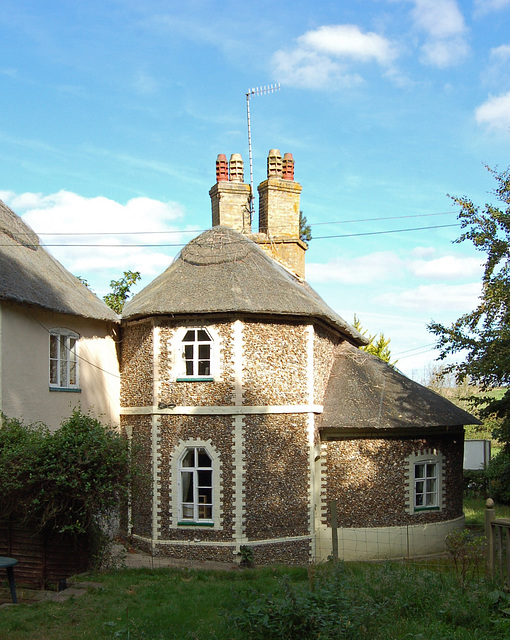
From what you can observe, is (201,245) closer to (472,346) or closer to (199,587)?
(472,346)

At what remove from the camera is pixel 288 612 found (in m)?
7.82

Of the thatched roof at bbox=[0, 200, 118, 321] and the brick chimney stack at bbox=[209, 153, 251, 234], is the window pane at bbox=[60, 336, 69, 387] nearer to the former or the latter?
the thatched roof at bbox=[0, 200, 118, 321]

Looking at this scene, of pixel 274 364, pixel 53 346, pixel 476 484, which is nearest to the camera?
pixel 53 346

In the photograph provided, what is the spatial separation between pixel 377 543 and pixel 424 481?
7.78 feet

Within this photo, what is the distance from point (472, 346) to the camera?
18.0 metres

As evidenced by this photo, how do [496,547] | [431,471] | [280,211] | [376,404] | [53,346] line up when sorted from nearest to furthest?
1. [496,547]
2. [53,346]
3. [376,404]
4. [431,471]
5. [280,211]

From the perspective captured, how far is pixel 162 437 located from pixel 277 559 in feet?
13.7

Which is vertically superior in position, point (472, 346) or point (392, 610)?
point (472, 346)

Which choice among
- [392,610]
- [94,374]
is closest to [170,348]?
[94,374]

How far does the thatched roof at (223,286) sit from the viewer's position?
17.4 metres

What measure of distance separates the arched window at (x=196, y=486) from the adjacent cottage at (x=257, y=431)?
0.04 m

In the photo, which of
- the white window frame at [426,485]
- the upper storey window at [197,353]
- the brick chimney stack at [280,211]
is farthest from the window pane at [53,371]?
the white window frame at [426,485]

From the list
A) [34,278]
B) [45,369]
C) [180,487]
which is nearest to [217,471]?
[180,487]

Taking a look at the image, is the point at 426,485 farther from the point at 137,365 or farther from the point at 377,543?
the point at 137,365
